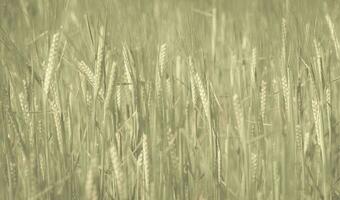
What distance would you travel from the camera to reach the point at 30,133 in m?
0.98

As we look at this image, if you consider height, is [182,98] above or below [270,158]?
above

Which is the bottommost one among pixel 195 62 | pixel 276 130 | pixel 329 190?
pixel 329 190

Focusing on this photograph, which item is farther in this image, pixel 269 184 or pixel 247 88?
pixel 247 88

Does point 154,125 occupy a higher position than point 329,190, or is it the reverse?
point 154,125

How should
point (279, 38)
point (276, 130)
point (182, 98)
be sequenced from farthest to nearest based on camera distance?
point (182, 98), point (279, 38), point (276, 130)

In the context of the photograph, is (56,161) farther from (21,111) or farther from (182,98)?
(182,98)

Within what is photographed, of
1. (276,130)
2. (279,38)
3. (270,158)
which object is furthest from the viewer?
(279,38)

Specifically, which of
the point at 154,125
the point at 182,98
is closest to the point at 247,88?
the point at 182,98

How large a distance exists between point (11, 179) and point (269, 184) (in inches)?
16.3

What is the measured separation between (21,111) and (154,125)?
249 millimetres

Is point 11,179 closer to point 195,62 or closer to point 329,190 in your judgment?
point 195,62

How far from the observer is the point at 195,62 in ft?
3.51

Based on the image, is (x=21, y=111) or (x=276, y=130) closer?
(x=276, y=130)

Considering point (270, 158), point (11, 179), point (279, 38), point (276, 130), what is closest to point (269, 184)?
point (270, 158)
